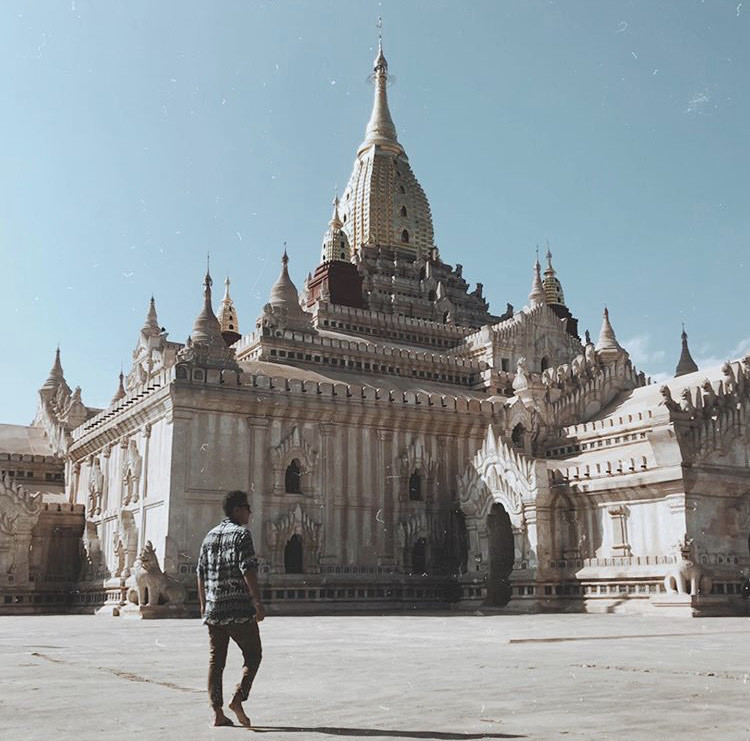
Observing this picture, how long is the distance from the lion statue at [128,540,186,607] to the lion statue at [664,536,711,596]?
1565cm

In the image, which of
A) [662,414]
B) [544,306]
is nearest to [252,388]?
[662,414]

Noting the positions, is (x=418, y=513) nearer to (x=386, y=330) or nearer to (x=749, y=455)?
(x=749, y=455)

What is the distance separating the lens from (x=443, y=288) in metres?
66.0

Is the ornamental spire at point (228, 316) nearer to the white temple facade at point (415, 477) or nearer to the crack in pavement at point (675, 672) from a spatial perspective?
the white temple facade at point (415, 477)

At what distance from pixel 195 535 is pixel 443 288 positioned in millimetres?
35294

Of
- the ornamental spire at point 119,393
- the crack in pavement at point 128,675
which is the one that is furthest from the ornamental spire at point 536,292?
the crack in pavement at point 128,675

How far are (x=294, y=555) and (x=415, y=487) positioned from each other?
6.14 m

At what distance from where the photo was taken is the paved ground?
25.2ft

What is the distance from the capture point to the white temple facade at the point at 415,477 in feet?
102

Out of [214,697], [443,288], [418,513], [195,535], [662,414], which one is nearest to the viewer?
[214,697]

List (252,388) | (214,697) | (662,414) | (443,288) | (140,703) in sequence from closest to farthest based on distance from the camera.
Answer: (214,697), (140,703), (662,414), (252,388), (443,288)

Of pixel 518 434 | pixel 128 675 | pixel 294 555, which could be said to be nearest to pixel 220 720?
pixel 128 675

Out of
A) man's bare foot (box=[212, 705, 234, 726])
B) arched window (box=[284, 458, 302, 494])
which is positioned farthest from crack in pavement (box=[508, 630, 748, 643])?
arched window (box=[284, 458, 302, 494])

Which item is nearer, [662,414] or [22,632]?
[22,632]
